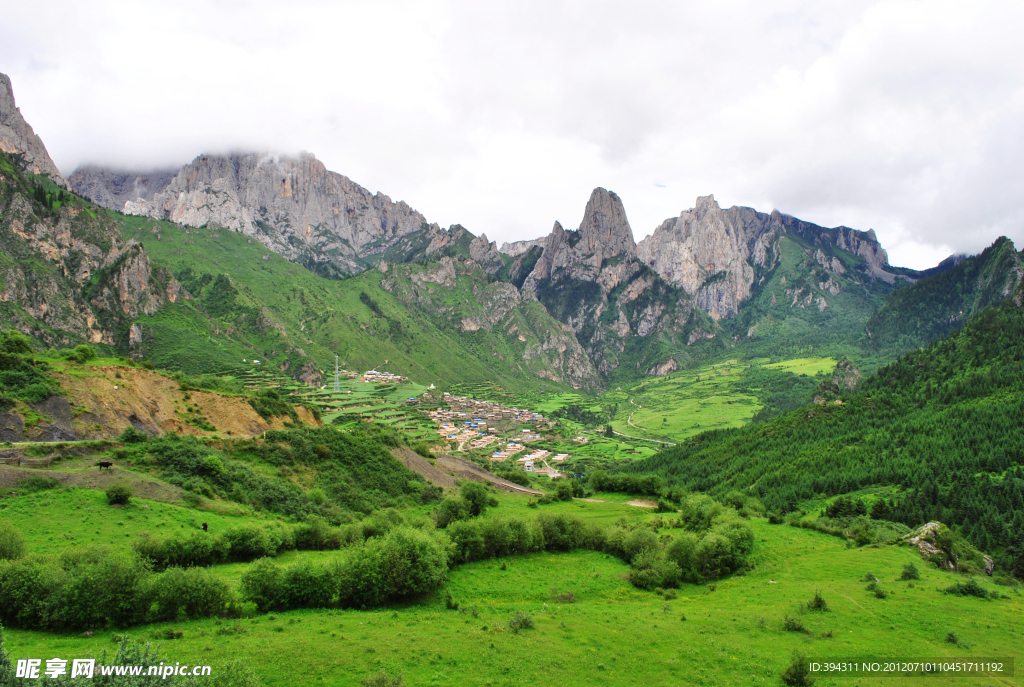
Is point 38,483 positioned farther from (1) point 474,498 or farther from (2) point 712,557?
(2) point 712,557

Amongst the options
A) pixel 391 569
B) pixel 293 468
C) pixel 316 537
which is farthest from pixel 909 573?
pixel 293 468

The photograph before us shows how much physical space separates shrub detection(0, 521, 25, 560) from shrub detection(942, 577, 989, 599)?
6880 cm

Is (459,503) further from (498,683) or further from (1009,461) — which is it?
(1009,461)

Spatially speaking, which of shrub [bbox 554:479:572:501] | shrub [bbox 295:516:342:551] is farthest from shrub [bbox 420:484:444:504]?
shrub [bbox 295:516:342:551]

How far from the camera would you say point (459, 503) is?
62.0 meters

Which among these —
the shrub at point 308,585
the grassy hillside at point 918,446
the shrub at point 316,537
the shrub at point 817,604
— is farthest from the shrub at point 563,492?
the shrub at point 308,585

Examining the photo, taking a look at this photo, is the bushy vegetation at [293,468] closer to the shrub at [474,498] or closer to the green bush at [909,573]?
the shrub at [474,498]

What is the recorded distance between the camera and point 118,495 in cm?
4319

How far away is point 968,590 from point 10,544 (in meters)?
71.1

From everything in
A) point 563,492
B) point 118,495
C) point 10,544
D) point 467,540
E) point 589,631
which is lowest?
point 563,492

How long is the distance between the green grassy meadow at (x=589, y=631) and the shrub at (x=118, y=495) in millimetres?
1590

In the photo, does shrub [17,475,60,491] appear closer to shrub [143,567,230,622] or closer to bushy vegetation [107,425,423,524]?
bushy vegetation [107,425,423,524]

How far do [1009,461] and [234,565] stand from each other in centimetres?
10580

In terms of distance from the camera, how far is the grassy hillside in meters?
71.2
